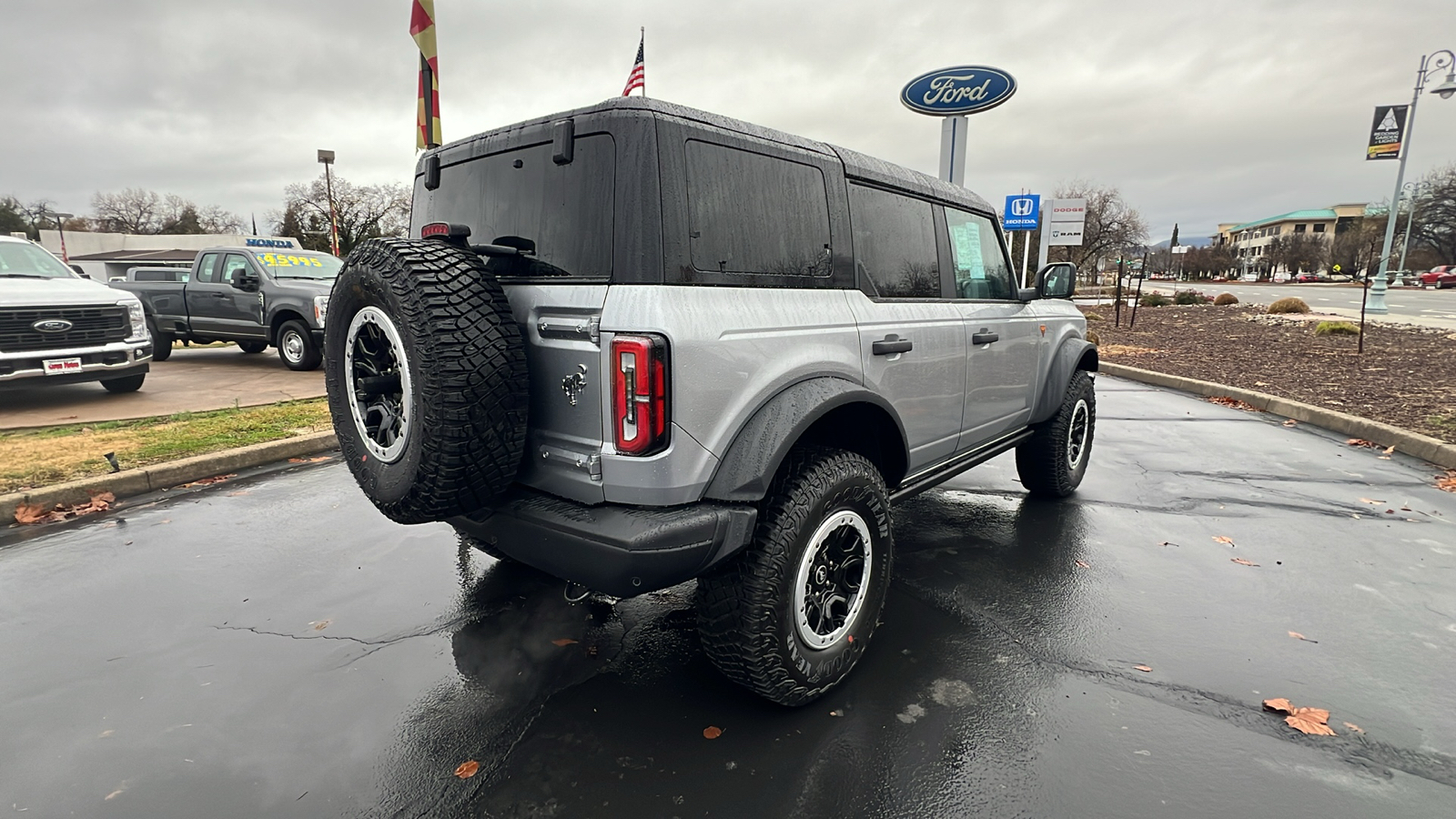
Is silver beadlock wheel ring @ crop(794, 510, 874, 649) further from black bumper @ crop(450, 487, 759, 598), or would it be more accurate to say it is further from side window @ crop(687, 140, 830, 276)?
side window @ crop(687, 140, 830, 276)

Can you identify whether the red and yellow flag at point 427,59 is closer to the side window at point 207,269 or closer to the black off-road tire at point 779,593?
the side window at point 207,269

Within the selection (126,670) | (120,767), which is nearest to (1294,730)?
(120,767)

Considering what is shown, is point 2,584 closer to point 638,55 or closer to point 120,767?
point 120,767

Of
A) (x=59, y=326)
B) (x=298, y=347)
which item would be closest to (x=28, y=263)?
(x=59, y=326)

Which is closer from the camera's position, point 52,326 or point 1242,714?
point 1242,714

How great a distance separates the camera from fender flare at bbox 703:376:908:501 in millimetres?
2217

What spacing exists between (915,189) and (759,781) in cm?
271

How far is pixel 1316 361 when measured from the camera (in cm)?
1109

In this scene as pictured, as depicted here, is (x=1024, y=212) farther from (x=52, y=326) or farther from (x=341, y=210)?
(x=341, y=210)

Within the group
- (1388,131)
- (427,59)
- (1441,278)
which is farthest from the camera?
(1441,278)

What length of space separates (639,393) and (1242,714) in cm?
249

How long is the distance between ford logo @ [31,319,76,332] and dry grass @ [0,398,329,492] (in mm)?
1446

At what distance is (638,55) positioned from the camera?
25.9 ft

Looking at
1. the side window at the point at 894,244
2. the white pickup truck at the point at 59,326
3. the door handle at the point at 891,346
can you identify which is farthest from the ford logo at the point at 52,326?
the door handle at the point at 891,346
